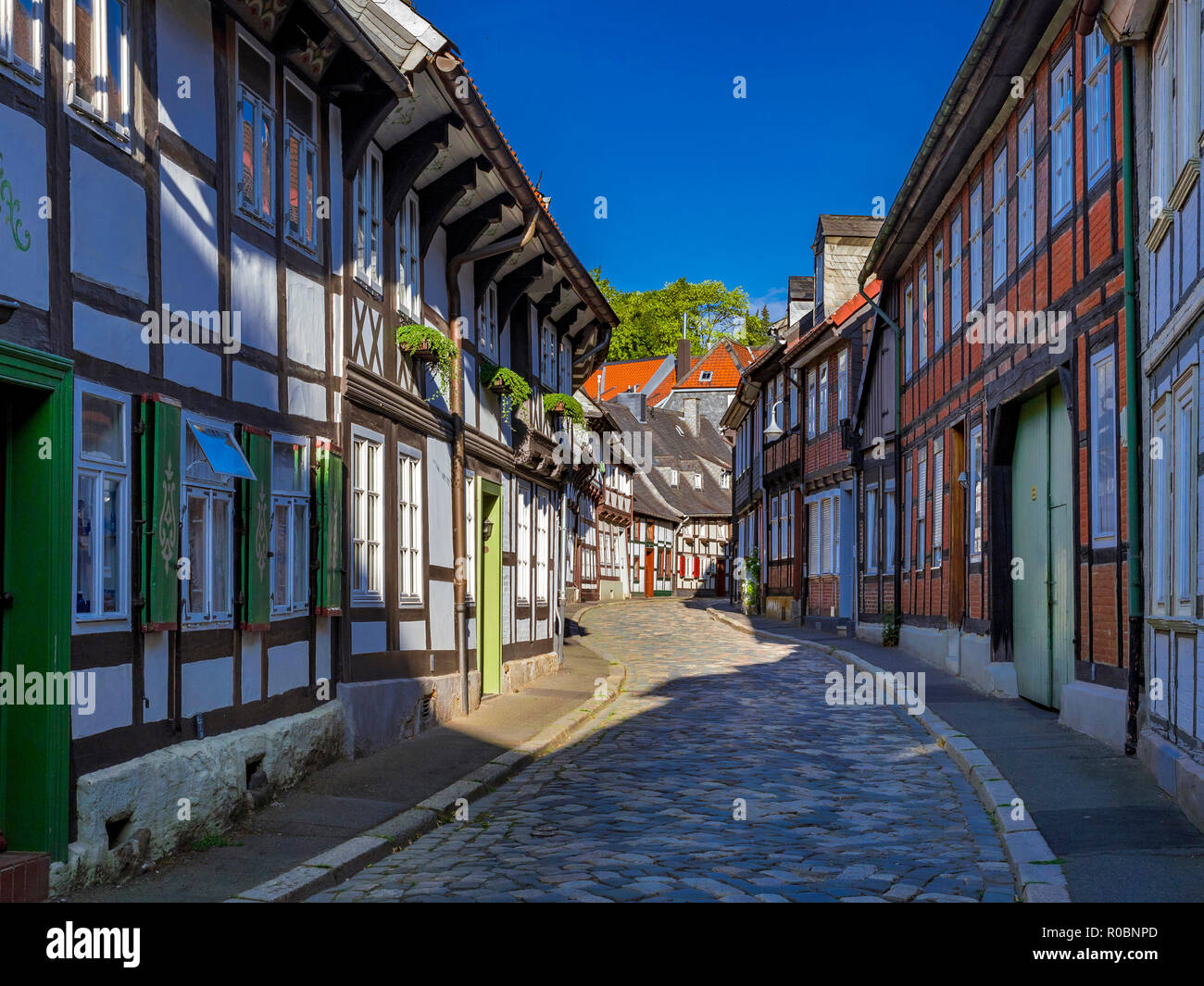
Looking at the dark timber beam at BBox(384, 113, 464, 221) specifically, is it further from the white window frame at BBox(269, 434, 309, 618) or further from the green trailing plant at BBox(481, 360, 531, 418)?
the green trailing plant at BBox(481, 360, 531, 418)

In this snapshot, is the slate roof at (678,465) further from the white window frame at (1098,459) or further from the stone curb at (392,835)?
the white window frame at (1098,459)

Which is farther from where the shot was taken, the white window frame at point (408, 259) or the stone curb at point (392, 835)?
the white window frame at point (408, 259)

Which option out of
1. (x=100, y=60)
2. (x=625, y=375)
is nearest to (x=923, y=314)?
(x=100, y=60)

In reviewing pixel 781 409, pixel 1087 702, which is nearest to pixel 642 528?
pixel 781 409

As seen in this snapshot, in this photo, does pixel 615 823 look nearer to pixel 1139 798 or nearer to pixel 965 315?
pixel 1139 798

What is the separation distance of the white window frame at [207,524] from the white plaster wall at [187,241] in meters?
0.75

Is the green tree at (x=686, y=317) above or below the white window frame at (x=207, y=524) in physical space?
above

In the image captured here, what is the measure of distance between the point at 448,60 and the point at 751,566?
93.4ft

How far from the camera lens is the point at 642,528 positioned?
60188 millimetres

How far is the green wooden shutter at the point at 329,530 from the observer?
10531mm

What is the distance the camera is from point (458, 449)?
15125 millimetres

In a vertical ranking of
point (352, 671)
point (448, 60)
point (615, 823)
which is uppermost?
point (448, 60)

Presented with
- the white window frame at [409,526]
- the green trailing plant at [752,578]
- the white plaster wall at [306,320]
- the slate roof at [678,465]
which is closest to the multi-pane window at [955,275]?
the white window frame at [409,526]

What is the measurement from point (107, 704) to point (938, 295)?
594 inches
